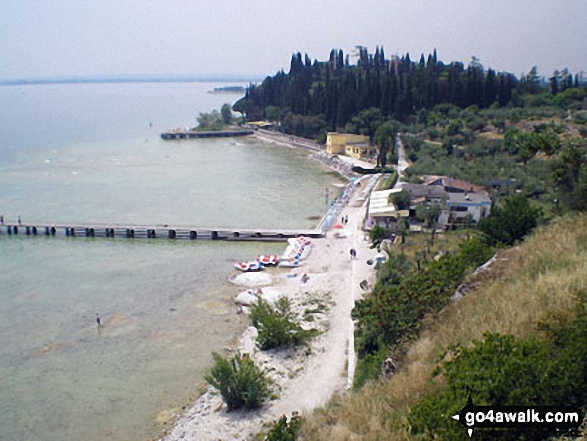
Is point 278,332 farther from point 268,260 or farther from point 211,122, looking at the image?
point 211,122

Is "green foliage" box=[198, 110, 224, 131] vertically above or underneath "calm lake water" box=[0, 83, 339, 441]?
above

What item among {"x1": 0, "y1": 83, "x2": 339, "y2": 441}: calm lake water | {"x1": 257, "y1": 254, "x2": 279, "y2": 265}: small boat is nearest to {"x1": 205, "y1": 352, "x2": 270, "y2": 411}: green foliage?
{"x1": 0, "y1": 83, "x2": 339, "y2": 441}: calm lake water

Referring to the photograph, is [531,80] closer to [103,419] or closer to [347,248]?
[347,248]

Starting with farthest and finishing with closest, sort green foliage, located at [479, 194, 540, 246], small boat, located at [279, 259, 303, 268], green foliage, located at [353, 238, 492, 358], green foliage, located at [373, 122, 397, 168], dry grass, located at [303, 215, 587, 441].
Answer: green foliage, located at [373, 122, 397, 168], small boat, located at [279, 259, 303, 268], green foliage, located at [479, 194, 540, 246], green foliage, located at [353, 238, 492, 358], dry grass, located at [303, 215, 587, 441]

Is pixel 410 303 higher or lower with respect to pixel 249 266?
higher

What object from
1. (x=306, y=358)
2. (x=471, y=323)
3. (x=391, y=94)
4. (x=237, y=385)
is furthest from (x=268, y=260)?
(x=391, y=94)

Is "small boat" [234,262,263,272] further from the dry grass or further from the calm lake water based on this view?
the dry grass
